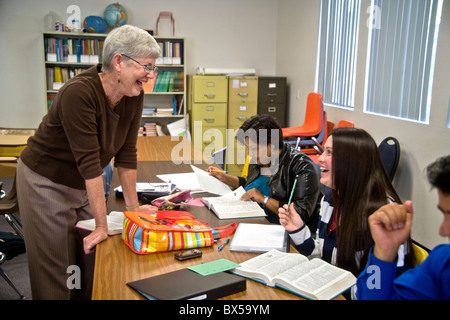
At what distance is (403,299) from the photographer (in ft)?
3.31

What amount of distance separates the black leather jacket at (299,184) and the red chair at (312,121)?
2.56 metres

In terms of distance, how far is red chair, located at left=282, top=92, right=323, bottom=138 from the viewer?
4.70 m

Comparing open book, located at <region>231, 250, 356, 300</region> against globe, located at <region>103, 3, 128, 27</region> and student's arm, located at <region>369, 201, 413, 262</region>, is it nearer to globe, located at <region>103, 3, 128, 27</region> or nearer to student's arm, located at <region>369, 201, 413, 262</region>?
student's arm, located at <region>369, 201, 413, 262</region>

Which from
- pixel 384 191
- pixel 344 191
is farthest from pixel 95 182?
pixel 384 191

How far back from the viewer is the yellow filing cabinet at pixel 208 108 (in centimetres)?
600

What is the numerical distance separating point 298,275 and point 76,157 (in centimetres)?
93

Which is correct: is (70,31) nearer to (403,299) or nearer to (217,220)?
(217,220)

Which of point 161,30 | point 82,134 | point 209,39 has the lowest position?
point 82,134

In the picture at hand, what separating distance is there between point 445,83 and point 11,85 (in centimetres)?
591

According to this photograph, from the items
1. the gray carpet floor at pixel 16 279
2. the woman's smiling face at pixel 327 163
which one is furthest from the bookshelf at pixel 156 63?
the woman's smiling face at pixel 327 163

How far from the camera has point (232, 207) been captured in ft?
6.40

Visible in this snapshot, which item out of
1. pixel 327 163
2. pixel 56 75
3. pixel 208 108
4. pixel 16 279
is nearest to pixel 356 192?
pixel 327 163

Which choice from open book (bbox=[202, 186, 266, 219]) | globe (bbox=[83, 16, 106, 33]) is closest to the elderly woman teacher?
open book (bbox=[202, 186, 266, 219])

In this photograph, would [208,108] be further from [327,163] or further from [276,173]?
[327,163]
